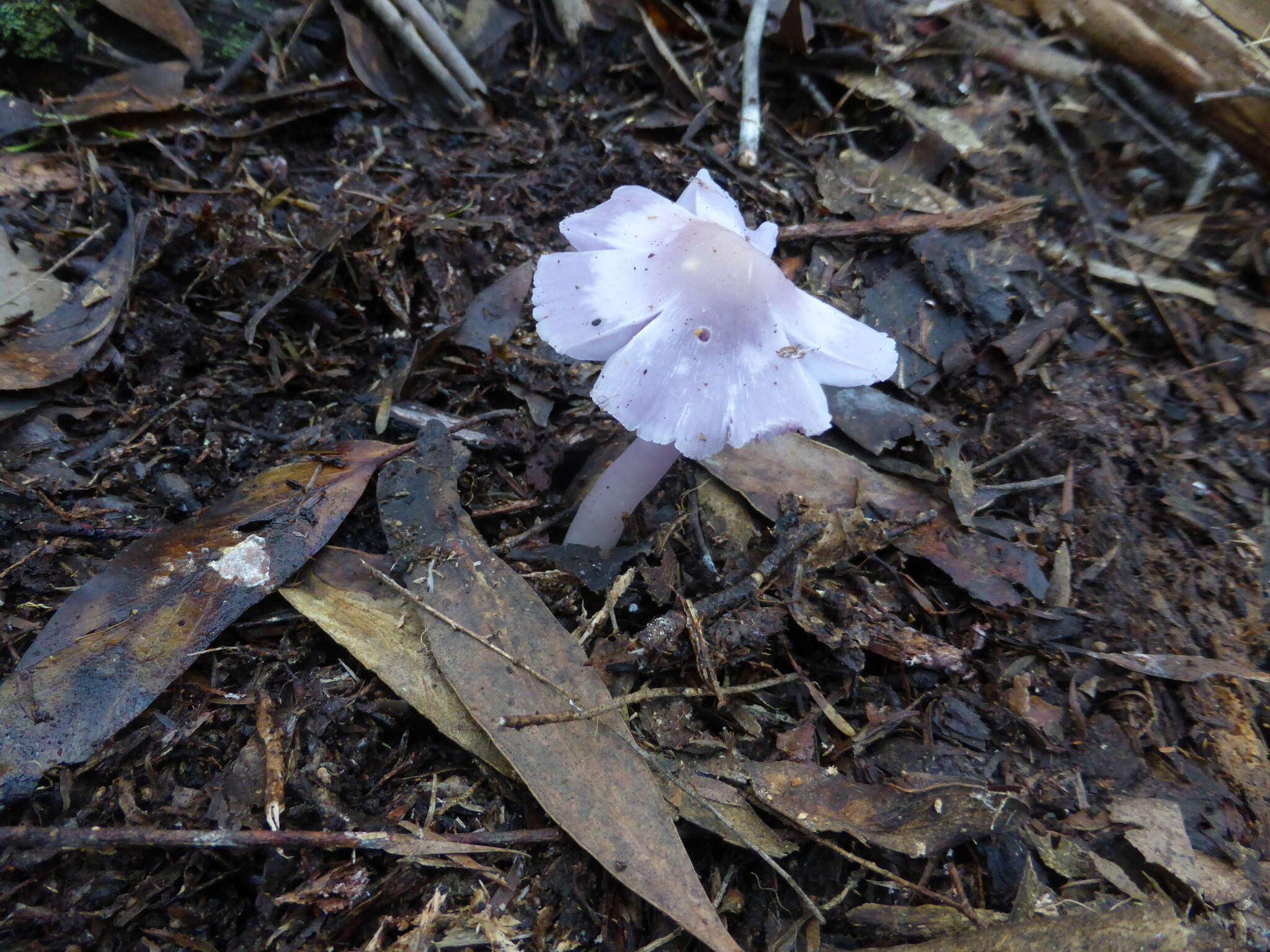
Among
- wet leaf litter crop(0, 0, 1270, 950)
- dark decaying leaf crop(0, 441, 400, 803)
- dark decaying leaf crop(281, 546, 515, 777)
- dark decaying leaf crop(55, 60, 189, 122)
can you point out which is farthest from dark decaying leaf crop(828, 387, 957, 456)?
dark decaying leaf crop(55, 60, 189, 122)

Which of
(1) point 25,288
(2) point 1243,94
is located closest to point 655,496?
(1) point 25,288

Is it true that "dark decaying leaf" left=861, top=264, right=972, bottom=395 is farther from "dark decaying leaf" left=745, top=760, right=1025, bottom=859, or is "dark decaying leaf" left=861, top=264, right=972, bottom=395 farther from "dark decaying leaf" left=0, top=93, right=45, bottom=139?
"dark decaying leaf" left=0, top=93, right=45, bottom=139

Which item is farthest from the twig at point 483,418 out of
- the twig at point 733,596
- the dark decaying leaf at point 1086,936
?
the dark decaying leaf at point 1086,936

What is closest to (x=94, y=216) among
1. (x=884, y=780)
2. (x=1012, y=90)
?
(x=884, y=780)

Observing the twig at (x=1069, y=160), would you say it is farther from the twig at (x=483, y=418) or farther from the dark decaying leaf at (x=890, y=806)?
the twig at (x=483, y=418)

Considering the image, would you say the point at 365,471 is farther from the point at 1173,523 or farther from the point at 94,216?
→ the point at 1173,523

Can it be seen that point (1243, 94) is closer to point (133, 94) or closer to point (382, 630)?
point (382, 630)
